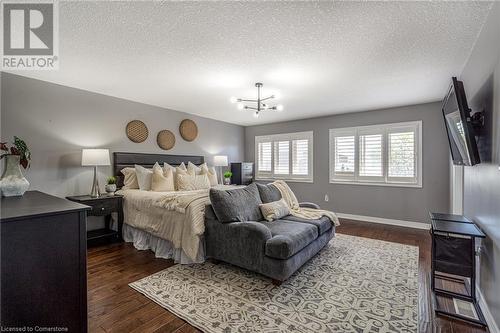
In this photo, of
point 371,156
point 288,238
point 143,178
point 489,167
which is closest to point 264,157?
point 371,156

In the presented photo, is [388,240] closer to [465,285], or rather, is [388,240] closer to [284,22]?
[465,285]

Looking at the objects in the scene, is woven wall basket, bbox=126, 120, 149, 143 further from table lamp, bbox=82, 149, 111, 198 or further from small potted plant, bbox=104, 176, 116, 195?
small potted plant, bbox=104, 176, 116, 195

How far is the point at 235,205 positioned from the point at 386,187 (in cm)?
357

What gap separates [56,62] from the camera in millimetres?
2727

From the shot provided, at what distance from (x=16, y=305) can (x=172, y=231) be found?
1.85 m

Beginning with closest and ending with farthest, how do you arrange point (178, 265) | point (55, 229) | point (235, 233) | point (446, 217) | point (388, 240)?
point (55, 229) → point (446, 217) → point (235, 233) → point (178, 265) → point (388, 240)

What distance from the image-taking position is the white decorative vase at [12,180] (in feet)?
5.87

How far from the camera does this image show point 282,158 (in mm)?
6344

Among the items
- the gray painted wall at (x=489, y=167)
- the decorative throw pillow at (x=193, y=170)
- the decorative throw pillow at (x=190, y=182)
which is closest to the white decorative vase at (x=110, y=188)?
the decorative throw pillow at (x=190, y=182)

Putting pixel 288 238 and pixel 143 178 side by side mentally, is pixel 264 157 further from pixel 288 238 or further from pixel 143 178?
pixel 288 238

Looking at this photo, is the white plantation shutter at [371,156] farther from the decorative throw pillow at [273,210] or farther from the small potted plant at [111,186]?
the small potted plant at [111,186]

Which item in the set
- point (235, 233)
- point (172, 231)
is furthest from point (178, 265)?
point (235, 233)

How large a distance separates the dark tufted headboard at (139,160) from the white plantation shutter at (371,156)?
3807 mm

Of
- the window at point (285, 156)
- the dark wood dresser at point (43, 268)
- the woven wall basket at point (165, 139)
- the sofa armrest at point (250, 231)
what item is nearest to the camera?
the dark wood dresser at point (43, 268)
